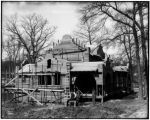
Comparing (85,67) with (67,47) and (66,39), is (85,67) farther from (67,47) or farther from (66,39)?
(66,39)

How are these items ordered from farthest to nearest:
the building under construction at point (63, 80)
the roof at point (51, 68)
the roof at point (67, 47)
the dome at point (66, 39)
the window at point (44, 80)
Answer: the dome at point (66, 39) → the roof at point (67, 47) → the window at point (44, 80) → the roof at point (51, 68) → the building under construction at point (63, 80)

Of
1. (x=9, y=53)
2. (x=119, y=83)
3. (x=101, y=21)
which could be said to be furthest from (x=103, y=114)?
(x=9, y=53)

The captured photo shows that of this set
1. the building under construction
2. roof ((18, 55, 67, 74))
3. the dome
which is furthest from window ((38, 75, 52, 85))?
the dome

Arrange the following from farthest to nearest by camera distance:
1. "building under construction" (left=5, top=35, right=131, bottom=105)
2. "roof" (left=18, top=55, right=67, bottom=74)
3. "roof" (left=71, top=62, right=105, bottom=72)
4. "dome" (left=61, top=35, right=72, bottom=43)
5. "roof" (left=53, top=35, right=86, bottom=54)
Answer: "dome" (left=61, top=35, right=72, bottom=43), "roof" (left=53, top=35, right=86, bottom=54), "roof" (left=18, top=55, right=67, bottom=74), "building under construction" (left=5, top=35, right=131, bottom=105), "roof" (left=71, top=62, right=105, bottom=72)

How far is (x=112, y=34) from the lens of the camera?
25.4m

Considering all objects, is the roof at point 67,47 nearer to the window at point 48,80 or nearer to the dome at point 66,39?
the dome at point 66,39

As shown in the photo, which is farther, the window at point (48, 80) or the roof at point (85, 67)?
the window at point (48, 80)

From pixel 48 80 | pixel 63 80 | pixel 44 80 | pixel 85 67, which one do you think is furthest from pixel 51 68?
pixel 85 67

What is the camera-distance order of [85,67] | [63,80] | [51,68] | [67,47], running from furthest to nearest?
[67,47], [51,68], [63,80], [85,67]

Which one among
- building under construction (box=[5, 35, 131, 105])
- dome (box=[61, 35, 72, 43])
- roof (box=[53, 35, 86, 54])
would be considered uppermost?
dome (box=[61, 35, 72, 43])

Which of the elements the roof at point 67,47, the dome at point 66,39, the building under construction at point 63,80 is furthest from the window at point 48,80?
the dome at point 66,39

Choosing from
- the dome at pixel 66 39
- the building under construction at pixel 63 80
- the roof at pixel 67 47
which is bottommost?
the building under construction at pixel 63 80

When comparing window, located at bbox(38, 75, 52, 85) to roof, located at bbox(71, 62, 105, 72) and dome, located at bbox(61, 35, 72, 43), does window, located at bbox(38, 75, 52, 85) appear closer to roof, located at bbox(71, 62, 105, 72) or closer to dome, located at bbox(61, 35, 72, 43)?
roof, located at bbox(71, 62, 105, 72)

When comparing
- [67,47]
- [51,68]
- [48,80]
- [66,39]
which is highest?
[66,39]
